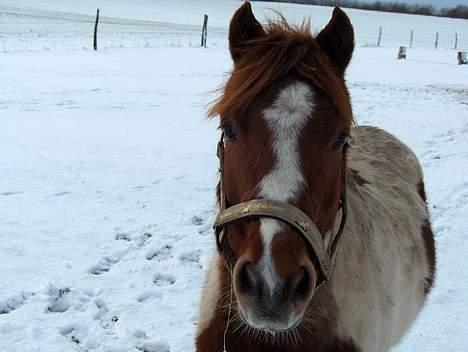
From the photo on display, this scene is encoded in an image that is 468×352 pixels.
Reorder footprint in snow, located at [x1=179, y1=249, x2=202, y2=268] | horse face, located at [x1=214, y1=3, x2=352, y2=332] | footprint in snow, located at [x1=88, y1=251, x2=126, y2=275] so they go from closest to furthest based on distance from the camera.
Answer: horse face, located at [x1=214, y1=3, x2=352, y2=332], footprint in snow, located at [x1=88, y1=251, x2=126, y2=275], footprint in snow, located at [x1=179, y1=249, x2=202, y2=268]

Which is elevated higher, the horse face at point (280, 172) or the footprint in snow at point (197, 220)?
the horse face at point (280, 172)

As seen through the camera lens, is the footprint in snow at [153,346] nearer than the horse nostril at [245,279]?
No

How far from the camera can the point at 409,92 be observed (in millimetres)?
14672

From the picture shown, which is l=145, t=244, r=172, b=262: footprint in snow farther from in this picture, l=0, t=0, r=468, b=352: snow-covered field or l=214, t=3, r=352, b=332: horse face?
l=214, t=3, r=352, b=332: horse face

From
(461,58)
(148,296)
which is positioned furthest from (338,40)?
(461,58)

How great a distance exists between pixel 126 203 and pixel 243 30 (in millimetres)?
4227

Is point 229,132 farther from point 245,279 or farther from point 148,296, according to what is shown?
point 148,296

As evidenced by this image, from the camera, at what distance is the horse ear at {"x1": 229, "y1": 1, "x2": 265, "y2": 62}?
2.16 metres

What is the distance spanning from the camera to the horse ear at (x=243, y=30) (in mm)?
2158

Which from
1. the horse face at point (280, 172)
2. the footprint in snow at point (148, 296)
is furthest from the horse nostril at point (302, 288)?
the footprint in snow at point (148, 296)

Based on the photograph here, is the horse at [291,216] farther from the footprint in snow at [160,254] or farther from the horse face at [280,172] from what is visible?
the footprint in snow at [160,254]

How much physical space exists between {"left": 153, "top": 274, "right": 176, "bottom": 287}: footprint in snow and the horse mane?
2702mm

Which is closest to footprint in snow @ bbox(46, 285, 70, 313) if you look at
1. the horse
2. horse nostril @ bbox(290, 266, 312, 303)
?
the horse

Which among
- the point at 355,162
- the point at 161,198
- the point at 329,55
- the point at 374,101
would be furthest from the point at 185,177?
the point at 374,101
